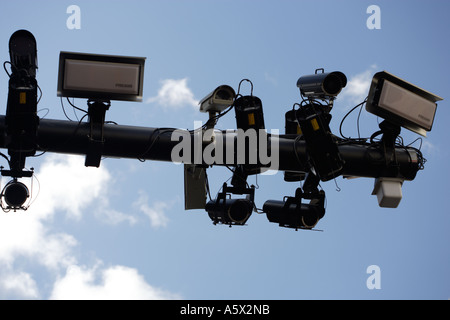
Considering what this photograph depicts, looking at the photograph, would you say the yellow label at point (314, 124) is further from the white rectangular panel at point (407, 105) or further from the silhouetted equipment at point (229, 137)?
the white rectangular panel at point (407, 105)

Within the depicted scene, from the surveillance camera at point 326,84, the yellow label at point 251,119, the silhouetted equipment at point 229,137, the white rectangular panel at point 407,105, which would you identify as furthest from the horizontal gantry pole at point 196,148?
the surveillance camera at point 326,84

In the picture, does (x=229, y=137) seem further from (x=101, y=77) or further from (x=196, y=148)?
(x=101, y=77)

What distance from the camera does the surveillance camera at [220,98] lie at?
411cm

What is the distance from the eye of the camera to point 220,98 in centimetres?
412

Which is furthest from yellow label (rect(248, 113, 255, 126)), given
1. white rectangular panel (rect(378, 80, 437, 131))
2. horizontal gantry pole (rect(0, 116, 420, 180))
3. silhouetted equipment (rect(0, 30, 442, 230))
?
white rectangular panel (rect(378, 80, 437, 131))

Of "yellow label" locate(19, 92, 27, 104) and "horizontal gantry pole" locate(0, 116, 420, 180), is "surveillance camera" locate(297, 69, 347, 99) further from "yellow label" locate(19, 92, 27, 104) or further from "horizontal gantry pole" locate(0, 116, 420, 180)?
"yellow label" locate(19, 92, 27, 104)

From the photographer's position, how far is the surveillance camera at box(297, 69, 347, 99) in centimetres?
422

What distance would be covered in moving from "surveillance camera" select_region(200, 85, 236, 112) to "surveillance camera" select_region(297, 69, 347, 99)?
575 millimetres

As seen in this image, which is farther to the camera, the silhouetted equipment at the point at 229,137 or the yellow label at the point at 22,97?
Answer: the silhouetted equipment at the point at 229,137

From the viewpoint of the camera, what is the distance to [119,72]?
3.96 meters

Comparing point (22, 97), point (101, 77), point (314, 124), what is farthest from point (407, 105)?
point (22, 97)

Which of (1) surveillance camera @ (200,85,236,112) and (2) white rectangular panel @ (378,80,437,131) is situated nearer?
(1) surveillance camera @ (200,85,236,112)

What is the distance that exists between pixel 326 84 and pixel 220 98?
744mm

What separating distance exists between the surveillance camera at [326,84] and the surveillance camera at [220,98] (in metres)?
0.58
